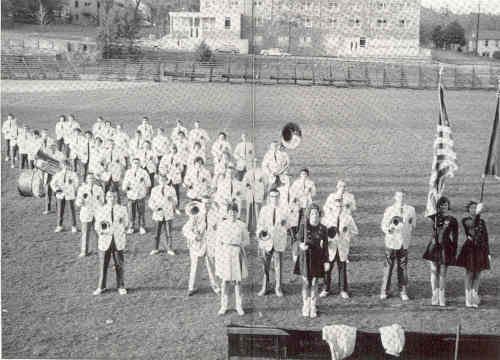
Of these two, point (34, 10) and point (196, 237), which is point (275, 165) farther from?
point (34, 10)

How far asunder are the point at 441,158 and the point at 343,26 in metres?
27.6

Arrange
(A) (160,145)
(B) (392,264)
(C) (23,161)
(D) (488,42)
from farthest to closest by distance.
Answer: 1. (D) (488,42)
2. (C) (23,161)
3. (A) (160,145)
4. (B) (392,264)

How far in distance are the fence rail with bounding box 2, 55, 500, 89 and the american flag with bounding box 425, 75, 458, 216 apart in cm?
2793

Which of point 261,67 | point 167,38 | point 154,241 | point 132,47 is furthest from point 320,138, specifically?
point 167,38

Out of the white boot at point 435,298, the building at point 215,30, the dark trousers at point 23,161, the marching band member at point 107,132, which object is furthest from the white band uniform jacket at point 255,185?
the building at point 215,30

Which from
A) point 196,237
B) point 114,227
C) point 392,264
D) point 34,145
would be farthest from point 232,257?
point 34,145

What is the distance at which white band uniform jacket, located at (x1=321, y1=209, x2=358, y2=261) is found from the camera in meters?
8.80

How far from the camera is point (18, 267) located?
975 centimetres

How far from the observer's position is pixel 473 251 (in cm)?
845

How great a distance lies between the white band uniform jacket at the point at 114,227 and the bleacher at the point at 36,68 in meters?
32.5

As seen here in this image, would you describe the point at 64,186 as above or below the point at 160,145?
below

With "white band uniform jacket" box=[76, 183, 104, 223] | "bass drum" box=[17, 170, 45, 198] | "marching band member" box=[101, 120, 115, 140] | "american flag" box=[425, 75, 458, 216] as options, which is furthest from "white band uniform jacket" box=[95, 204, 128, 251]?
"marching band member" box=[101, 120, 115, 140]

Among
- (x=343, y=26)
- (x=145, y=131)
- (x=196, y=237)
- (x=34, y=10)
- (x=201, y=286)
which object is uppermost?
(x=34, y=10)

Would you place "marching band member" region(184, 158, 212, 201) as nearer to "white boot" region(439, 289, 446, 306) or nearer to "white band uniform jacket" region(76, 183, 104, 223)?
"white band uniform jacket" region(76, 183, 104, 223)
